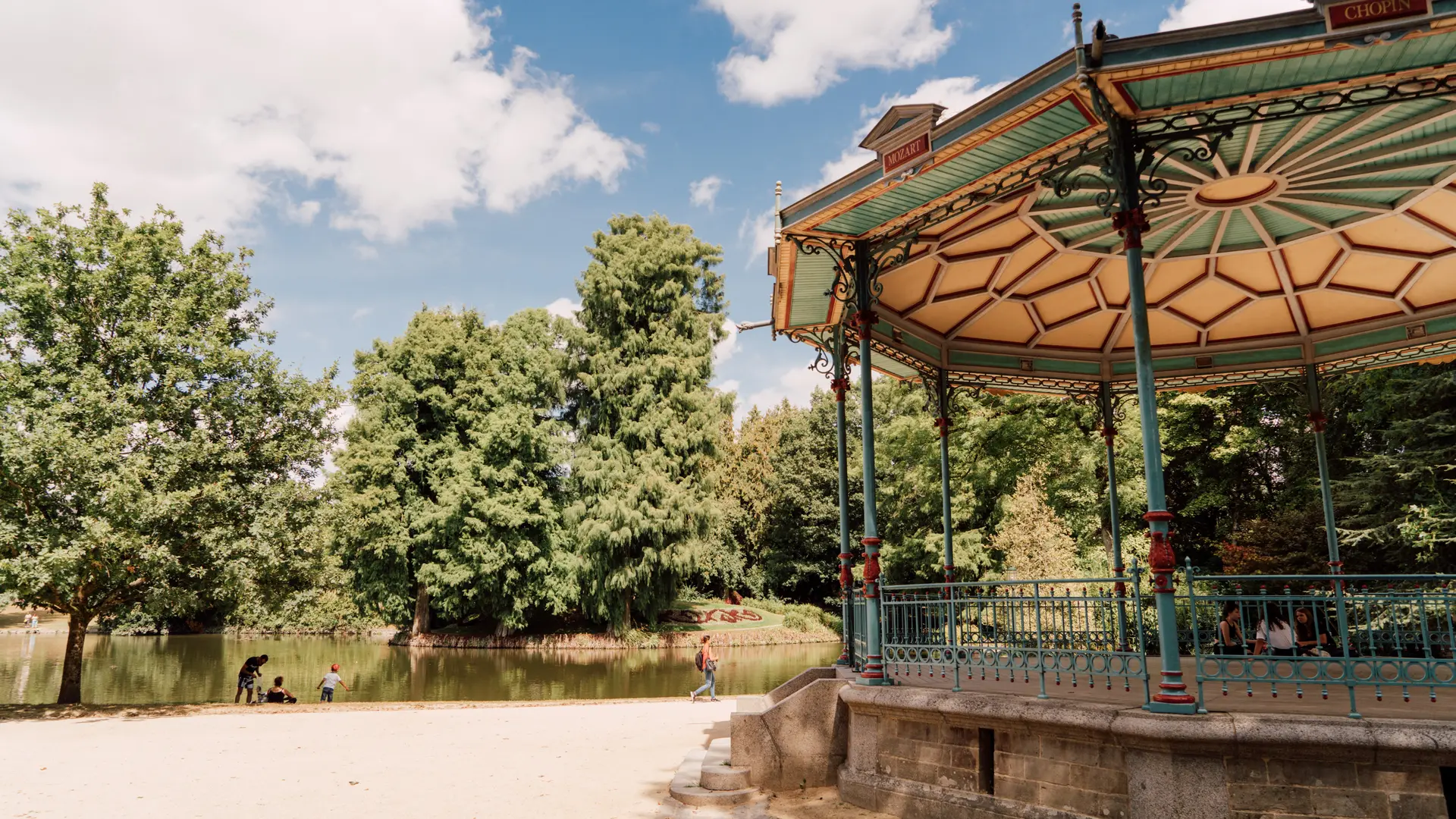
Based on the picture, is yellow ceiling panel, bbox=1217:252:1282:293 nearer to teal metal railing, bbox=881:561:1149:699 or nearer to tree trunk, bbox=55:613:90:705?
teal metal railing, bbox=881:561:1149:699

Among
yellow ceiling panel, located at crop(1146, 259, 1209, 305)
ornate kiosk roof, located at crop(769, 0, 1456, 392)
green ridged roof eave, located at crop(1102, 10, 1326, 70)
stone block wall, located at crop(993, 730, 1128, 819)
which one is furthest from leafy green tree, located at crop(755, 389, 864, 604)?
green ridged roof eave, located at crop(1102, 10, 1326, 70)

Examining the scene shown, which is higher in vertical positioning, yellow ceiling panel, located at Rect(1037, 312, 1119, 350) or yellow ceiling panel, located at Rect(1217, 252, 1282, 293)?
yellow ceiling panel, located at Rect(1217, 252, 1282, 293)

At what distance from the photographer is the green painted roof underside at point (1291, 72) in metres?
5.53

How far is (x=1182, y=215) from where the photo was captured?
8789 mm

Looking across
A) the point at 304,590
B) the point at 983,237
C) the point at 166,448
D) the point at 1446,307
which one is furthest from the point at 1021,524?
the point at 166,448

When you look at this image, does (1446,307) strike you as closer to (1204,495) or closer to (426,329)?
(1204,495)

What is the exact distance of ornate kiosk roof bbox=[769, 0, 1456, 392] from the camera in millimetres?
5715

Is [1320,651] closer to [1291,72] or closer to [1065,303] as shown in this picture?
[1291,72]

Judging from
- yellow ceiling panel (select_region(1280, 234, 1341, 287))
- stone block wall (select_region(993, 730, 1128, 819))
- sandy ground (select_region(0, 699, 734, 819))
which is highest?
yellow ceiling panel (select_region(1280, 234, 1341, 287))

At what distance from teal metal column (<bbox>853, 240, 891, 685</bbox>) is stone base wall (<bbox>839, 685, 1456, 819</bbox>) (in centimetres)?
58

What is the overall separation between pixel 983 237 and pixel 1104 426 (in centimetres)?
486

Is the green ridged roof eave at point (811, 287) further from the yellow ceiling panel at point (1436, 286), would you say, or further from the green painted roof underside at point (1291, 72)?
the yellow ceiling panel at point (1436, 286)

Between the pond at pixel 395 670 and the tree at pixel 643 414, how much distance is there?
3705mm

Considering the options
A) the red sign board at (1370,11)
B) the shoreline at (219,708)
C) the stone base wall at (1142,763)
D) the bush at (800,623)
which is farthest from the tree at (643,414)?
the red sign board at (1370,11)
